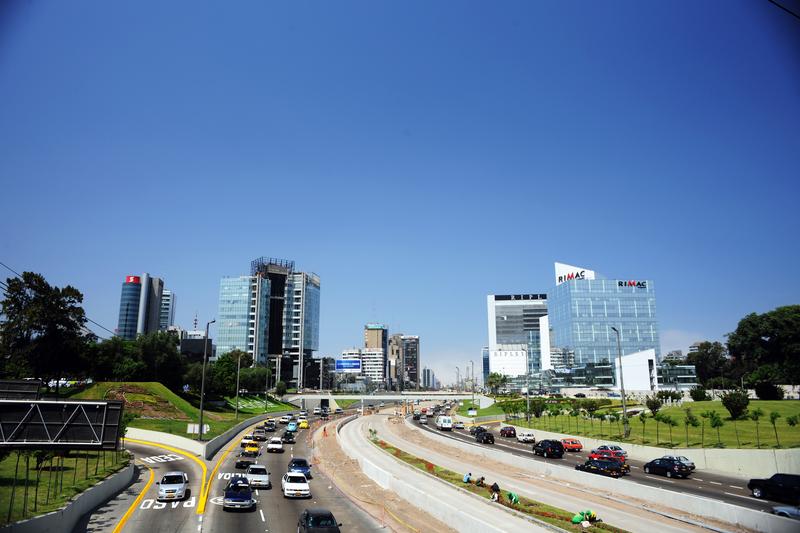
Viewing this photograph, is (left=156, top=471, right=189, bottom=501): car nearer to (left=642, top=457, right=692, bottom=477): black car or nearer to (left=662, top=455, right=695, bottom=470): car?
(left=642, top=457, right=692, bottom=477): black car

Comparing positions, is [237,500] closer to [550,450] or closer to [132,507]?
[132,507]

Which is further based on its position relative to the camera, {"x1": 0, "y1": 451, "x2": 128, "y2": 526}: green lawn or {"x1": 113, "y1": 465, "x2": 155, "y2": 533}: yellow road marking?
{"x1": 113, "y1": 465, "x2": 155, "y2": 533}: yellow road marking

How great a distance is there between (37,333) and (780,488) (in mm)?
99898

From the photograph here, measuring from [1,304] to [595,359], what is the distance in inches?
6819

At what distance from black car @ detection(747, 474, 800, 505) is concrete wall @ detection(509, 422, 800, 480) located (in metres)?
7.24

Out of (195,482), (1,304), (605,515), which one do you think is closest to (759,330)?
(605,515)

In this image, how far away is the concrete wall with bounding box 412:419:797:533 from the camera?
80.4 ft

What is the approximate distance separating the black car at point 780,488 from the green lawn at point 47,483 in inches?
1613

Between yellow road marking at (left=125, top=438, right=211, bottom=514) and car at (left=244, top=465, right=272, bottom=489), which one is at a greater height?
car at (left=244, top=465, right=272, bottom=489)

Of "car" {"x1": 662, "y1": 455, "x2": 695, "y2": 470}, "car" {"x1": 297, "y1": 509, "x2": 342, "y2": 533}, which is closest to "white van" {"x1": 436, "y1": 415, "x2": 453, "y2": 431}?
"car" {"x1": 662, "y1": 455, "x2": 695, "y2": 470}

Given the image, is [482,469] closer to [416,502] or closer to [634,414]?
[416,502]

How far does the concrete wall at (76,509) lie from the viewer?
2178 centimetres

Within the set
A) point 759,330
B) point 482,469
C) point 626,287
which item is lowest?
point 482,469

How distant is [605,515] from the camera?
1147 inches
